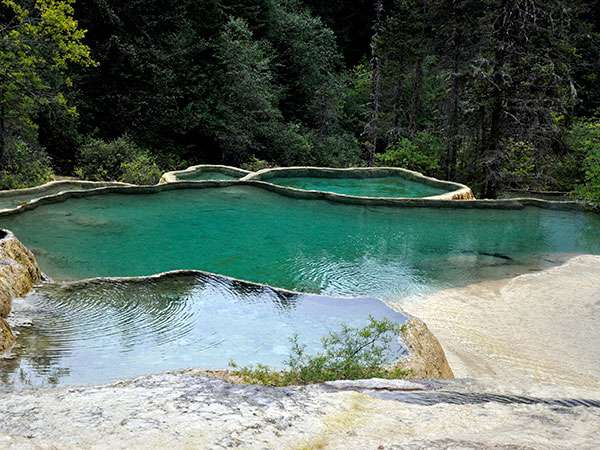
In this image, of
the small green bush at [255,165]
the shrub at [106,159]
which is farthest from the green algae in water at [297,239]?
the small green bush at [255,165]

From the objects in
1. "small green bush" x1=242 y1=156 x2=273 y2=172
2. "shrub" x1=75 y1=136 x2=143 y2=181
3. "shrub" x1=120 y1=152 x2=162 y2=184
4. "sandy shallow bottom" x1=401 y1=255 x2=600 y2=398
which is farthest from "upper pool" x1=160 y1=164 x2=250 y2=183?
"sandy shallow bottom" x1=401 y1=255 x2=600 y2=398

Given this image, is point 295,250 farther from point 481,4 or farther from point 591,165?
point 481,4

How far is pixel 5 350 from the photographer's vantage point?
5.29 metres

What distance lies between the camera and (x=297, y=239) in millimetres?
10133

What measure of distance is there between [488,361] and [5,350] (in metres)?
4.46

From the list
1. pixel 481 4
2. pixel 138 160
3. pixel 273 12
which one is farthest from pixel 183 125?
pixel 481 4

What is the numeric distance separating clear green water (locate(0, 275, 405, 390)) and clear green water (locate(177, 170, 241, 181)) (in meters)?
8.43

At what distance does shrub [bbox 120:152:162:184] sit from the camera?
50.9 ft

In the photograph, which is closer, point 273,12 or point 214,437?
point 214,437

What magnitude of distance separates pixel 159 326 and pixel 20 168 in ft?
34.4

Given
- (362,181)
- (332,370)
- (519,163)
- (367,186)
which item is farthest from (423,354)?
(519,163)

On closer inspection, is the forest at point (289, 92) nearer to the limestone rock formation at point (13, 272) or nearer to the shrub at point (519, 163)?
the shrub at point (519, 163)

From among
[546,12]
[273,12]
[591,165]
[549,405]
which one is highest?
[273,12]

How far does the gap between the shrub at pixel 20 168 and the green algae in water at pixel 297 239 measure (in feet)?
10.1
